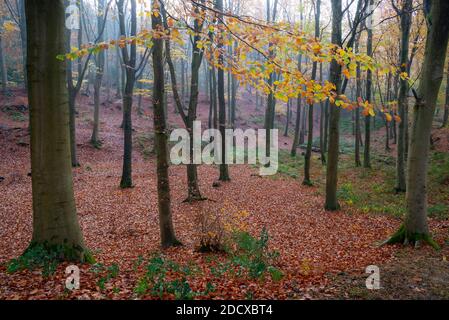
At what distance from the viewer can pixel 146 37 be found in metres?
4.81

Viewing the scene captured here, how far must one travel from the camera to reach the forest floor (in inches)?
180

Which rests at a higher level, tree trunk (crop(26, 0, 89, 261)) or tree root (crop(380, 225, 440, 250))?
tree trunk (crop(26, 0, 89, 261))

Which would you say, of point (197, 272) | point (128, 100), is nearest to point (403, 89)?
point (197, 272)

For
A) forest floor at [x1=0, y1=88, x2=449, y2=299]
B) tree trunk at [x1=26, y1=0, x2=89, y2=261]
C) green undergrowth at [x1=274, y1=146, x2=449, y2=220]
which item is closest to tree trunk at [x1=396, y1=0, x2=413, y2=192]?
green undergrowth at [x1=274, y1=146, x2=449, y2=220]

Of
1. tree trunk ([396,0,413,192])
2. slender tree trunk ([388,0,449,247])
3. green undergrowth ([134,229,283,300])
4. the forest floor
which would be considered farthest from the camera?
tree trunk ([396,0,413,192])

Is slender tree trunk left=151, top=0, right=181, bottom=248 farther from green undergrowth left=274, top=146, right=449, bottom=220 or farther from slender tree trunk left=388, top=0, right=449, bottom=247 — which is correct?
green undergrowth left=274, top=146, right=449, bottom=220

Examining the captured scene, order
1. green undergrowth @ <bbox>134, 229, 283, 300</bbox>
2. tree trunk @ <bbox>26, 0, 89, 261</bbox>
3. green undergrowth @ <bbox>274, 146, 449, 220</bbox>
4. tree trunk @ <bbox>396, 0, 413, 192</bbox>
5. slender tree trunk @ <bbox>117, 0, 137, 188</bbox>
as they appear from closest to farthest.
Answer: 1. green undergrowth @ <bbox>134, 229, 283, 300</bbox>
2. tree trunk @ <bbox>26, 0, 89, 261</bbox>
3. green undergrowth @ <bbox>274, 146, 449, 220</bbox>
4. tree trunk @ <bbox>396, 0, 413, 192</bbox>
5. slender tree trunk @ <bbox>117, 0, 137, 188</bbox>

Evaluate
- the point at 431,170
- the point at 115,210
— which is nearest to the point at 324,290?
the point at 115,210

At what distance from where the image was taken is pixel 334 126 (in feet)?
36.3

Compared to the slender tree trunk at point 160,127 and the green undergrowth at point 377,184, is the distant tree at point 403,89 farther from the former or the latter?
the slender tree trunk at point 160,127

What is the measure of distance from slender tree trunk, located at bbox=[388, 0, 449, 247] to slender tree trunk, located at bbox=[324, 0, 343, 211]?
378 cm

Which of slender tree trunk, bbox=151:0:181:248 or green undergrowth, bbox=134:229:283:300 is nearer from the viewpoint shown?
green undergrowth, bbox=134:229:283:300

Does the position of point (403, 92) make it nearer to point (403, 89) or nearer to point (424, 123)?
point (403, 89)

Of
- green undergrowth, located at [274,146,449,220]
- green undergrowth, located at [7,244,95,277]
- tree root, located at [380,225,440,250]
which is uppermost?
green undergrowth, located at [7,244,95,277]
